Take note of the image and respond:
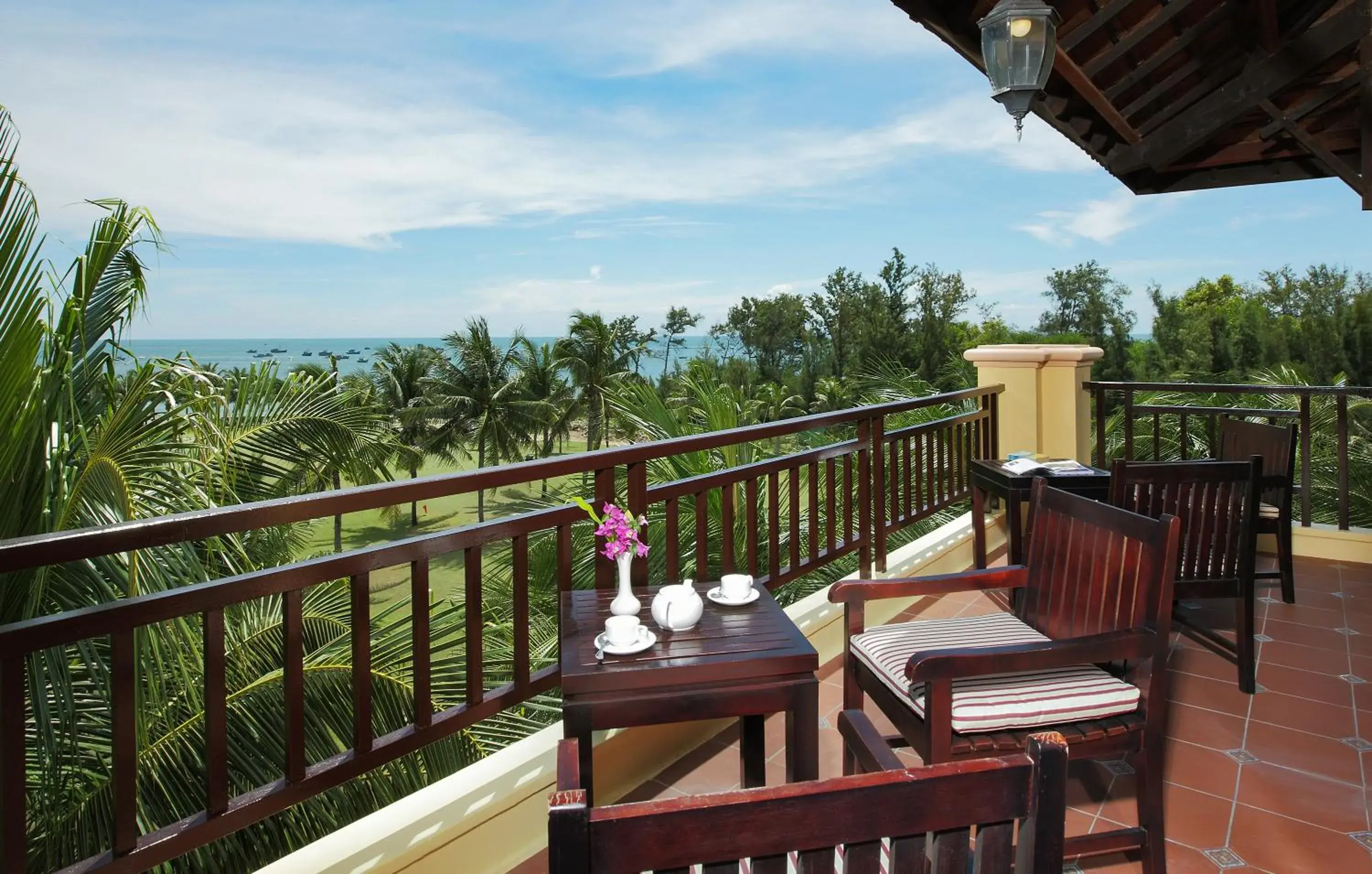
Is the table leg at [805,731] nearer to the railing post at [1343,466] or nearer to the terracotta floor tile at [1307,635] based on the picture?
the terracotta floor tile at [1307,635]

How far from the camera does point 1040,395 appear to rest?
204 inches

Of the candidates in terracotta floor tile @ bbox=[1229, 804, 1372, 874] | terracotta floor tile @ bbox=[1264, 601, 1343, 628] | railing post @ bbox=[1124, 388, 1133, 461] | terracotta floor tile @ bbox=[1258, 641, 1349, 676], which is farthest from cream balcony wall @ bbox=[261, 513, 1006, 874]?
railing post @ bbox=[1124, 388, 1133, 461]

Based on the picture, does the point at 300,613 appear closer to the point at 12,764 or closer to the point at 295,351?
the point at 12,764

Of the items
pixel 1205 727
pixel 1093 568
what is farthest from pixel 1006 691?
pixel 1205 727

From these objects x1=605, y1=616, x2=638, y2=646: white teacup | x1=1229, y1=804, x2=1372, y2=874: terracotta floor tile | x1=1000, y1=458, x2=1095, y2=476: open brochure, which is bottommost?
x1=1229, y1=804, x2=1372, y2=874: terracotta floor tile

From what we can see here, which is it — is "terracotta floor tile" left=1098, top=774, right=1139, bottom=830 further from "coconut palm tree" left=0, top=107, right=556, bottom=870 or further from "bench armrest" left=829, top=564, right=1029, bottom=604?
"coconut palm tree" left=0, top=107, right=556, bottom=870

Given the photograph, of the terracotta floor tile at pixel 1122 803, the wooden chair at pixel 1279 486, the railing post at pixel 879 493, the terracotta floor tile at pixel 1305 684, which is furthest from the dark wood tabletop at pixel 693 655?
the wooden chair at pixel 1279 486

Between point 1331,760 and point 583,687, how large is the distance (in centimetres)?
225

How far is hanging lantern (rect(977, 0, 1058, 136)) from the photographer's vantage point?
3322 mm

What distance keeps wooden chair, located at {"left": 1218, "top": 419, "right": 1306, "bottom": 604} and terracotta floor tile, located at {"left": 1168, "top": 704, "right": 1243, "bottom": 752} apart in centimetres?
113

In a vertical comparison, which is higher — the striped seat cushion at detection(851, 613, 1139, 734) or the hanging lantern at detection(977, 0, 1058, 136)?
the hanging lantern at detection(977, 0, 1058, 136)

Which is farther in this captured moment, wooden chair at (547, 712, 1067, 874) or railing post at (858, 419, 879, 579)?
railing post at (858, 419, 879, 579)

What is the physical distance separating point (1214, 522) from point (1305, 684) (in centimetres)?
69

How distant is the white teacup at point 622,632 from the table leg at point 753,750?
1.48 ft
